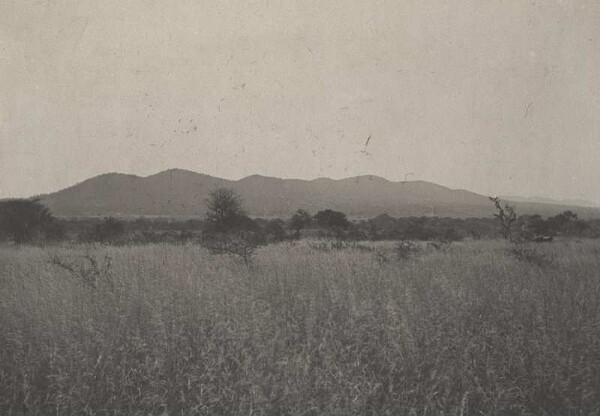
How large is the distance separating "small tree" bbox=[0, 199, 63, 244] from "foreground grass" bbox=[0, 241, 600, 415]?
60.7 feet

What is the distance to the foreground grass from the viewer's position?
3.22 meters

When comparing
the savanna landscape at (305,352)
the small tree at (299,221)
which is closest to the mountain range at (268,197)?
the small tree at (299,221)

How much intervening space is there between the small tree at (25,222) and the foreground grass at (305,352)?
18515mm

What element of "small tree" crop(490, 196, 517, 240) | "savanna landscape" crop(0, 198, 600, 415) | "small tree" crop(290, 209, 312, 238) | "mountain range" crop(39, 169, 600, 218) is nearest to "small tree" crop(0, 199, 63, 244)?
"small tree" crop(290, 209, 312, 238)

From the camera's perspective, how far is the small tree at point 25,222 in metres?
20.6

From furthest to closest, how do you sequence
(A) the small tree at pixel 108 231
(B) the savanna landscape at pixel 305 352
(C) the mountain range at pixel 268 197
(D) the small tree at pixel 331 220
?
1. (C) the mountain range at pixel 268 197
2. (D) the small tree at pixel 331 220
3. (A) the small tree at pixel 108 231
4. (B) the savanna landscape at pixel 305 352

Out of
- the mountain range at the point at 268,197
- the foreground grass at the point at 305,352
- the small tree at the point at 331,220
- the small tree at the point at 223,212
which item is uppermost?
the mountain range at the point at 268,197

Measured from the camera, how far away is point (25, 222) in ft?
72.1

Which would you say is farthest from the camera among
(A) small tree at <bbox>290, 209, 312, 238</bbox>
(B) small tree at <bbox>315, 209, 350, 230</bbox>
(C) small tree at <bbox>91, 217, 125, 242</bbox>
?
(A) small tree at <bbox>290, 209, 312, 238</bbox>

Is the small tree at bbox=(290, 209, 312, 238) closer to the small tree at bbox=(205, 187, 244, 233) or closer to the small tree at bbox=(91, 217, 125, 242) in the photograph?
the small tree at bbox=(205, 187, 244, 233)

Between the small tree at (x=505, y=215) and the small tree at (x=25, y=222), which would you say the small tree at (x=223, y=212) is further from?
the small tree at (x=505, y=215)

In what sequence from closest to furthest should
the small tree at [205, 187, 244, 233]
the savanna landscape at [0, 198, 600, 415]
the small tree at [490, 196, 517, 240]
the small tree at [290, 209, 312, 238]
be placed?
the savanna landscape at [0, 198, 600, 415] < the small tree at [490, 196, 517, 240] < the small tree at [205, 187, 244, 233] < the small tree at [290, 209, 312, 238]

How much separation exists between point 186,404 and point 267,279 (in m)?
2.79

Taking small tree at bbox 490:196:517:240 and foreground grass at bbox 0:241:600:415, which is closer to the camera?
foreground grass at bbox 0:241:600:415
